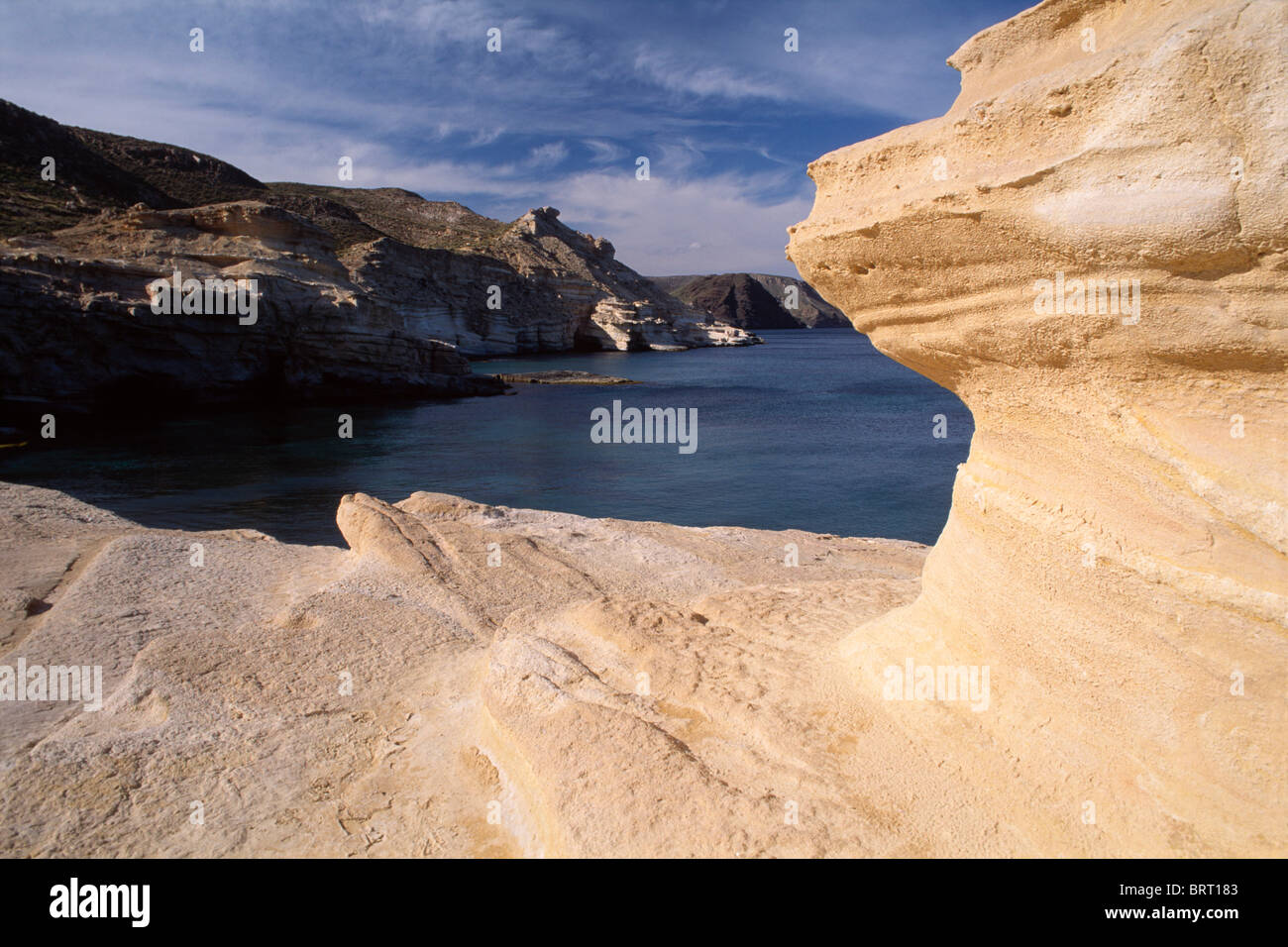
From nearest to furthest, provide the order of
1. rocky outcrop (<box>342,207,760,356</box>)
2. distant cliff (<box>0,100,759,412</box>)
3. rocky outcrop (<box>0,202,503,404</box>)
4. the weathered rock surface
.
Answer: the weathered rock surface
rocky outcrop (<box>0,202,503,404</box>)
distant cliff (<box>0,100,759,412</box>)
rocky outcrop (<box>342,207,760,356</box>)

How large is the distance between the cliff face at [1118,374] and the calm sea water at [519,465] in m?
12.9

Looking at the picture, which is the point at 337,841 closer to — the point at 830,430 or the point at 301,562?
the point at 301,562

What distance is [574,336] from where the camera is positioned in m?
76.1

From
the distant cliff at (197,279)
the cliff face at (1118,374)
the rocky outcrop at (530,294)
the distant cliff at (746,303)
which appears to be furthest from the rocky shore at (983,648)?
the distant cliff at (746,303)

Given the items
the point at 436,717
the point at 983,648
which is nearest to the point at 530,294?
the point at 436,717

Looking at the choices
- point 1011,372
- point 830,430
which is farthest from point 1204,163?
point 830,430

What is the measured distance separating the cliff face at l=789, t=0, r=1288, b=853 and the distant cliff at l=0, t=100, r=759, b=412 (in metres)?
30.3

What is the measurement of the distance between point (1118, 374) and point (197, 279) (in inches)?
1297

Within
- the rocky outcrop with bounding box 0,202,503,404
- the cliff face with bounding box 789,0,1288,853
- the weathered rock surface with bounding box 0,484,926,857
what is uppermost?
the rocky outcrop with bounding box 0,202,503,404

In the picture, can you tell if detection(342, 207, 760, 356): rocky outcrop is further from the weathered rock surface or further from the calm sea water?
the weathered rock surface

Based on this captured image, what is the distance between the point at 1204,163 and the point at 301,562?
741cm

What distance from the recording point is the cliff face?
9.35ft

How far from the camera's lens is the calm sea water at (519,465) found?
58.2ft

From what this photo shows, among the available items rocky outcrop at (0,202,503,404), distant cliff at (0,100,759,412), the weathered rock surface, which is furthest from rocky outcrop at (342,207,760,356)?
the weathered rock surface
